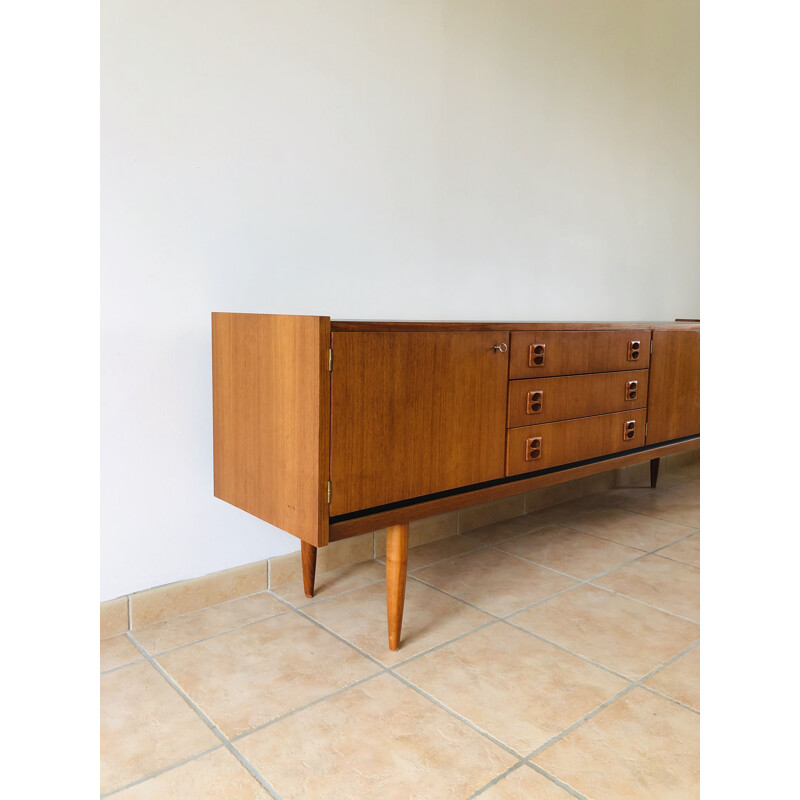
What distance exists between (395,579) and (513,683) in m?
0.34

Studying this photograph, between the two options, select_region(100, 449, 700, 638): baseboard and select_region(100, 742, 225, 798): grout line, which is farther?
select_region(100, 449, 700, 638): baseboard

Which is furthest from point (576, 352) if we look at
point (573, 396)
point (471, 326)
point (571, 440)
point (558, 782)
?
point (558, 782)

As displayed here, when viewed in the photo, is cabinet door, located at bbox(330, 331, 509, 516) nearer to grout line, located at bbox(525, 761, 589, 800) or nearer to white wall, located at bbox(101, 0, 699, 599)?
white wall, located at bbox(101, 0, 699, 599)

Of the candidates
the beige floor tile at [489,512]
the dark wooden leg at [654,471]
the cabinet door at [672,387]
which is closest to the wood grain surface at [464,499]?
the cabinet door at [672,387]

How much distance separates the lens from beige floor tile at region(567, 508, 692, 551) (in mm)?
2441

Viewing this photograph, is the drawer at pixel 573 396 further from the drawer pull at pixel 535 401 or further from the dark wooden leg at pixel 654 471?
the dark wooden leg at pixel 654 471

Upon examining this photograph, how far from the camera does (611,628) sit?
1755 mm

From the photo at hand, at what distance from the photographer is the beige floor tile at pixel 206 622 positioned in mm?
1666

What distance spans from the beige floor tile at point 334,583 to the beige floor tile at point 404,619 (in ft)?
0.14

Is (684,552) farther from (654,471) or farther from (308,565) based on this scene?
(308,565)

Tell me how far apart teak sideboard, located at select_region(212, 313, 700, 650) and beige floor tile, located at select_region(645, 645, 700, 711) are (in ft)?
1.89

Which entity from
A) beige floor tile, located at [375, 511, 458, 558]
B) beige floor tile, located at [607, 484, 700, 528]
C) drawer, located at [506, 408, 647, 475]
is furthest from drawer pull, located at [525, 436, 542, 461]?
beige floor tile, located at [607, 484, 700, 528]
